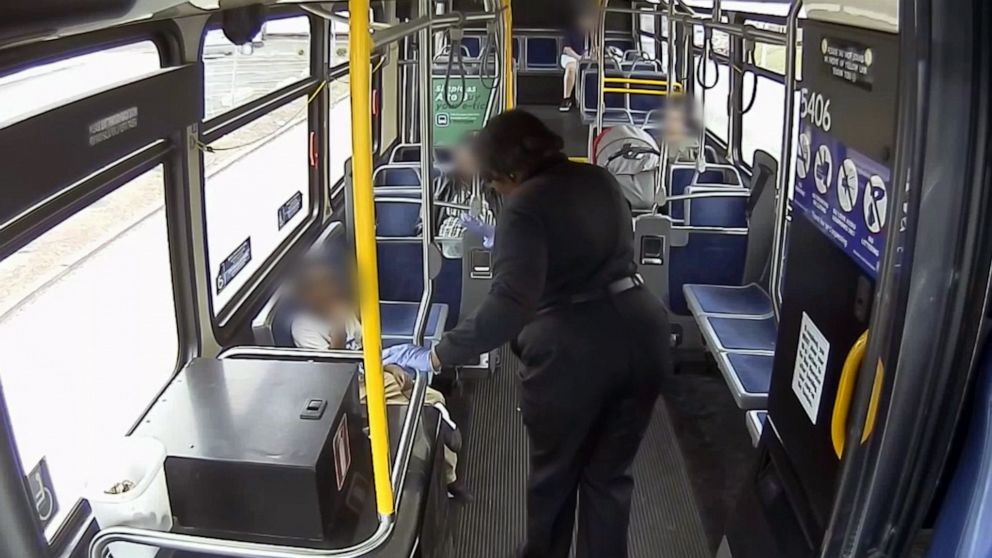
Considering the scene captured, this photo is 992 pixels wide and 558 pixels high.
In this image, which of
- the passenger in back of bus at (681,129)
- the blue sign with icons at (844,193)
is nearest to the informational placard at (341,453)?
the blue sign with icons at (844,193)

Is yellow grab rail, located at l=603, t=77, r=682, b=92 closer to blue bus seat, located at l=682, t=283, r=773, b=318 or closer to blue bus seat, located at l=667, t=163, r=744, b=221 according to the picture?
blue bus seat, located at l=667, t=163, r=744, b=221

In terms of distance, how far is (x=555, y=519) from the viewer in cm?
263

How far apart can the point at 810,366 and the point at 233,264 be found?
7.73 feet

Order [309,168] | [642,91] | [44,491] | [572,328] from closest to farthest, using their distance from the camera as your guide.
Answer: [44,491], [572,328], [309,168], [642,91]

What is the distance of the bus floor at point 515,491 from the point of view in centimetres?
308

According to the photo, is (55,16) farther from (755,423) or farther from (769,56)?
(769,56)

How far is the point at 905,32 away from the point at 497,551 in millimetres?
2478

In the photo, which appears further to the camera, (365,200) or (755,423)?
(755,423)

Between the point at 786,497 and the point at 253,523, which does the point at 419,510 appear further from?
the point at 786,497

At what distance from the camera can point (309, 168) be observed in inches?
174

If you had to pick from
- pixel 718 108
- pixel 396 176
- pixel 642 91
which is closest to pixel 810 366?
pixel 396 176

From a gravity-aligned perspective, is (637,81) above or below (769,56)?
below

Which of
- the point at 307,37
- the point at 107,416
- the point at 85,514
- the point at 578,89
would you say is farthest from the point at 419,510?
the point at 578,89

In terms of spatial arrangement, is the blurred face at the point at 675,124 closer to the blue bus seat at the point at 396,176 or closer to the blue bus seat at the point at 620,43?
the blue bus seat at the point at 396,176
